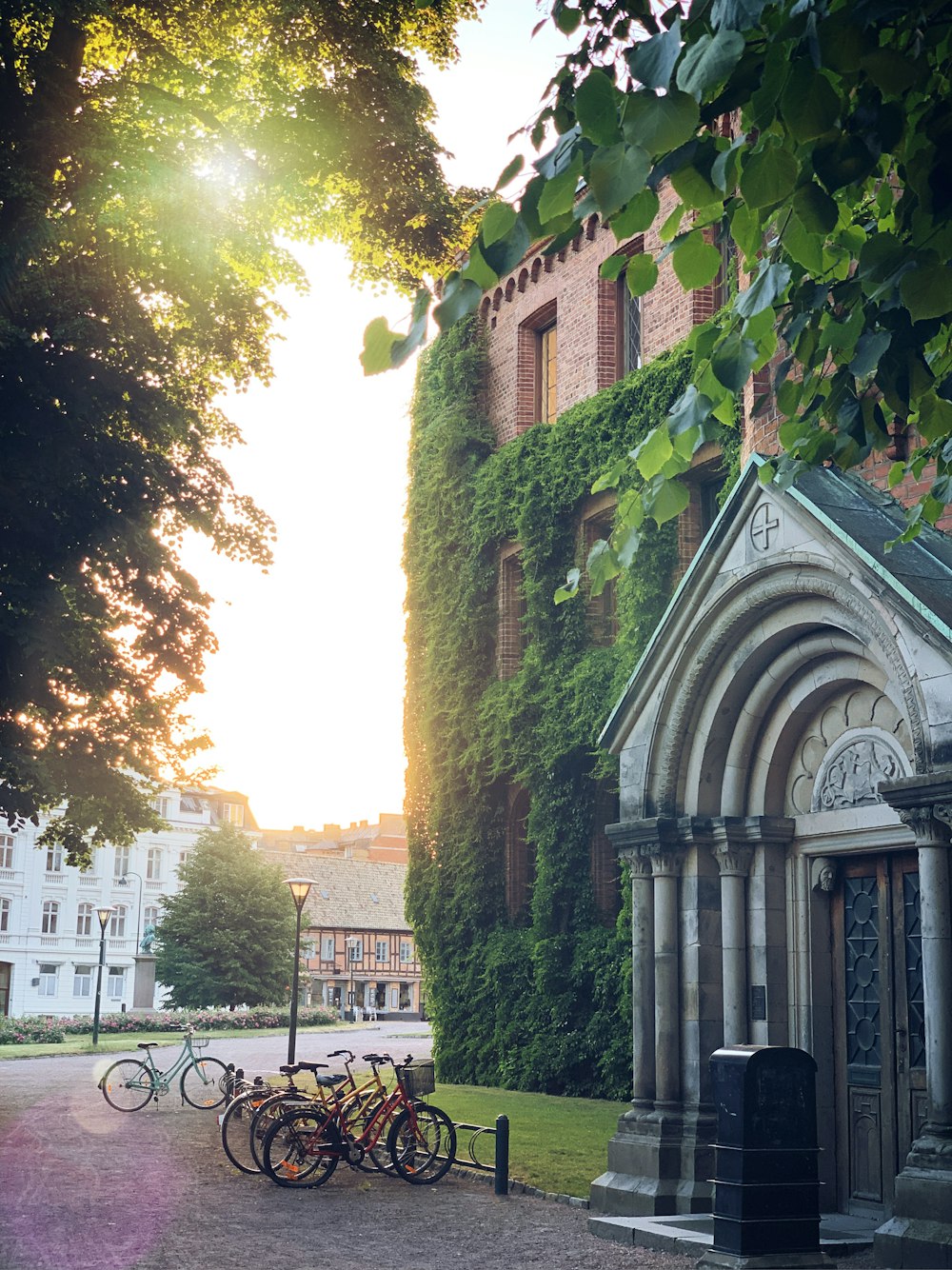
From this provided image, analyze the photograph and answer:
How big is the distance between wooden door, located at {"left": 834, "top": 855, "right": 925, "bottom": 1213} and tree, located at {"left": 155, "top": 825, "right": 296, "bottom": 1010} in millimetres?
41519

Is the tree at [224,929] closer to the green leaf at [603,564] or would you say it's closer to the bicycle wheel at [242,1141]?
the bicycle wheel at [242,1141]

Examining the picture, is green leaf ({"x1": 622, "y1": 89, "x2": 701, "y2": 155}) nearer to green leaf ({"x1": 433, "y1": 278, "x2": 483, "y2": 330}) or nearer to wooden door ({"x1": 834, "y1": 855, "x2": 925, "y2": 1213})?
green leaf ({"x1": 433, "y1": 278, "x2": 483, "y2": 330})

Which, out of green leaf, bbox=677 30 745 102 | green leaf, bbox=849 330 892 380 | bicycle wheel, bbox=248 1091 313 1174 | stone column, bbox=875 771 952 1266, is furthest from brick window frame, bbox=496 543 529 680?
green leaf, bbox=677 30 745 102

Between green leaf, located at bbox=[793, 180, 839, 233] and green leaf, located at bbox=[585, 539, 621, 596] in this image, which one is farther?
green leaf, located at bbox=[585, 539, 621, 596]

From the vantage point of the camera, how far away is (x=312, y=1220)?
10859 mm

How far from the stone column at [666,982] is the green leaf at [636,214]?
8.23 meters

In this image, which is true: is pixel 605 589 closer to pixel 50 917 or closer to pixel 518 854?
pixel 518 854

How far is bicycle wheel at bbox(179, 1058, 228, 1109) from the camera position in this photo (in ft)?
66.9

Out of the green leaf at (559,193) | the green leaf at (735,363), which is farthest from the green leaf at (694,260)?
the green leaf at (559,193)

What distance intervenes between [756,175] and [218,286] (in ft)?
47.6

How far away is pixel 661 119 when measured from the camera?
315cm

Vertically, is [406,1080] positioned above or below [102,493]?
below

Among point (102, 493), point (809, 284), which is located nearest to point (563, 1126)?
point (102, 493)

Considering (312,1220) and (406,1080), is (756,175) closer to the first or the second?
(312,1220)
